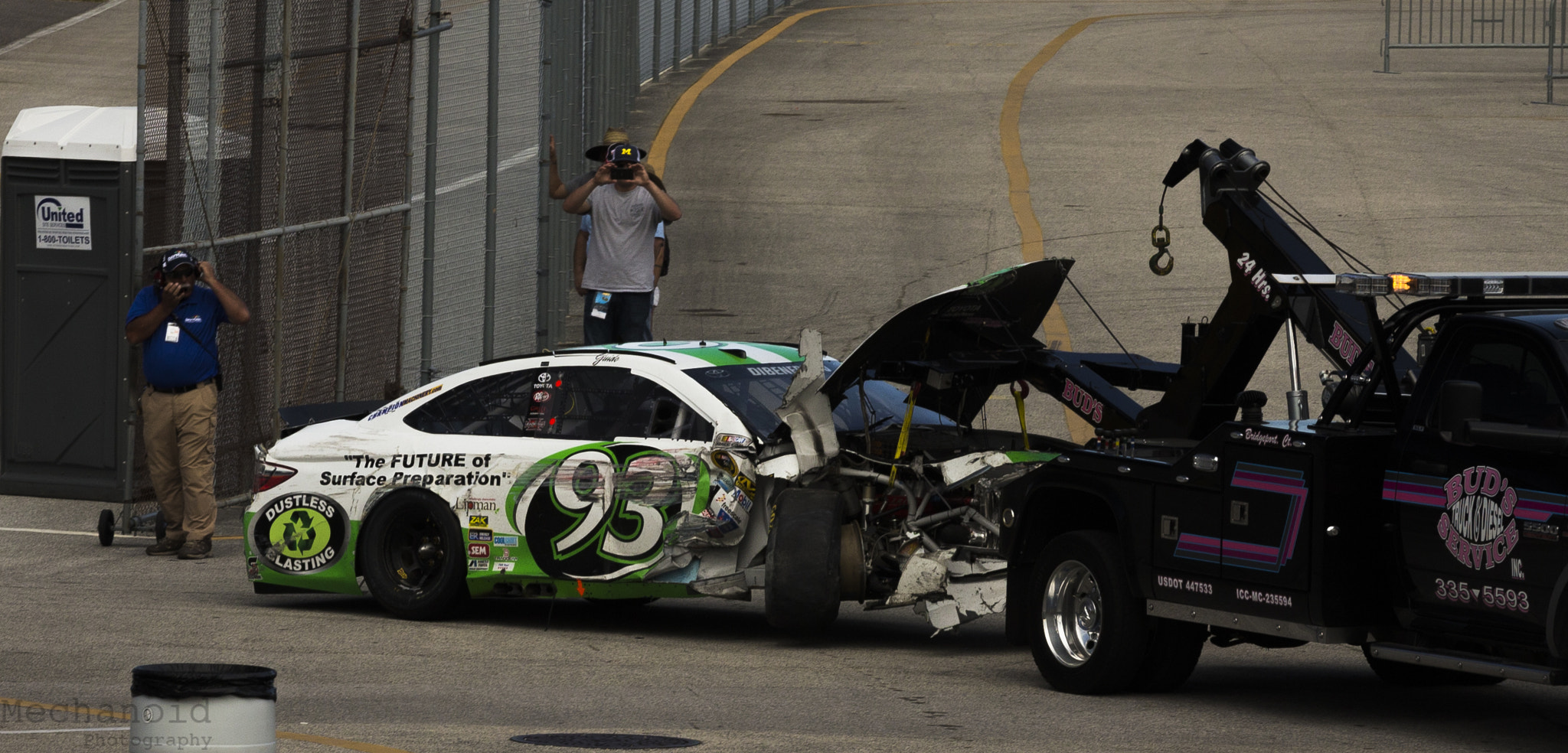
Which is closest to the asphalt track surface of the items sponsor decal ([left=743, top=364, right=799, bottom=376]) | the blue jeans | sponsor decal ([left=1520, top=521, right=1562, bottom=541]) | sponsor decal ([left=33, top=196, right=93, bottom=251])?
sponsor decal ([left=1520, top=521, right=1562, bottom=541])

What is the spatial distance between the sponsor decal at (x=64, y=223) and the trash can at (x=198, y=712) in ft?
32.2

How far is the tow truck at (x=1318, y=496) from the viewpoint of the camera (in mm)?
7836

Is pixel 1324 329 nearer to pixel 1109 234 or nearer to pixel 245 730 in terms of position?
pixel 245 730

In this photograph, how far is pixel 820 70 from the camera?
3253 centimetres

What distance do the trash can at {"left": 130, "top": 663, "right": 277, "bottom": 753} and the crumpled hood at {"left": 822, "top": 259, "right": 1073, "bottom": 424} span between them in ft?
17.4

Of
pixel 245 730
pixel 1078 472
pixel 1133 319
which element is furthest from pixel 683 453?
pixel 1133 319

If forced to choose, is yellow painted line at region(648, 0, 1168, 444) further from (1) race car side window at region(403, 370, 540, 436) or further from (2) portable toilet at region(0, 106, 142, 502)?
(2) portable toilet at region(0, 106, 142, 502)

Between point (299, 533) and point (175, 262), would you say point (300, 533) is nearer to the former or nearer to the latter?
point (299, 533)

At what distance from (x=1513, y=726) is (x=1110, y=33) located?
94.3 feet

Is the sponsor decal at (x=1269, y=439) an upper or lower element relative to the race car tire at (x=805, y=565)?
upper

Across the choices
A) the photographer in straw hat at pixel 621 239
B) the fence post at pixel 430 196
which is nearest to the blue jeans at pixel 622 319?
the photographer in straw hat at pixel 621 239

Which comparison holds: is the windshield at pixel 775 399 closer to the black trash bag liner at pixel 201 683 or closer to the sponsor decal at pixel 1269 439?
the sponsor decal at pixel 1269 439

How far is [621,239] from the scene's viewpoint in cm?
1566

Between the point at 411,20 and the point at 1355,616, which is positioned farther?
the point at 411,20
